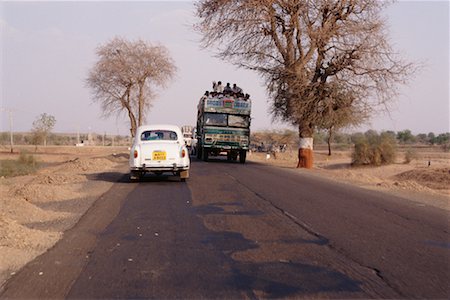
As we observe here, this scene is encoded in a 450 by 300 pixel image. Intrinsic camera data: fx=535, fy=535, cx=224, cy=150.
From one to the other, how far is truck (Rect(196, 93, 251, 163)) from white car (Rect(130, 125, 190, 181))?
13812mm

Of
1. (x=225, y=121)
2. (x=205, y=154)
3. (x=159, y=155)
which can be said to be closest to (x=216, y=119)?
(x=225, y=121)

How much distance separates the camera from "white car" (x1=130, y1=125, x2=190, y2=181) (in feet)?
59.8

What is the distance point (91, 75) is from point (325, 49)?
32186 mm

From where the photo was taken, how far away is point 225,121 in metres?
33.1

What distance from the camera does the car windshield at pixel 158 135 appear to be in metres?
19.1

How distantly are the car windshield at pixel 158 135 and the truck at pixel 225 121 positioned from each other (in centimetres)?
1359

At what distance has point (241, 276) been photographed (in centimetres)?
658

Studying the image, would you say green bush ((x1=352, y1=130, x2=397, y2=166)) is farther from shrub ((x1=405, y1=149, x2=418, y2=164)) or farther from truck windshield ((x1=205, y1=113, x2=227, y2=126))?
truck windshield ((x1=205, y1=113, x2=227, y2=126))

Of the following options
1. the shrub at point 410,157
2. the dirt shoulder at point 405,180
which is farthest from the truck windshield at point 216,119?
the shrub at point 410,157

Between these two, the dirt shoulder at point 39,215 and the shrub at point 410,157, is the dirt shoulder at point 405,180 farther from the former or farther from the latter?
the dirt shoulder at point 39,215

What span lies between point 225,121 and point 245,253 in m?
25.5

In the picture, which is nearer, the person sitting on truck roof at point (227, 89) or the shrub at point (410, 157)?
the person sitting on truck roof at point (227, 89)

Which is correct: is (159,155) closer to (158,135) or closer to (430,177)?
(158,135)

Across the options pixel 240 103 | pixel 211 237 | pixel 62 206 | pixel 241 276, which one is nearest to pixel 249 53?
pixel 240 103
